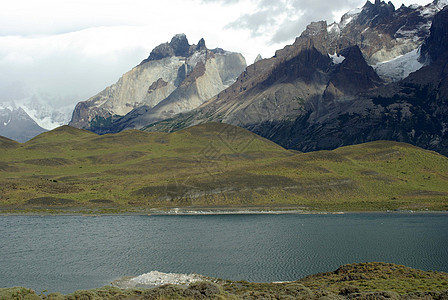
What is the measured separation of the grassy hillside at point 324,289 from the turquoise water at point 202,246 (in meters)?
7.86

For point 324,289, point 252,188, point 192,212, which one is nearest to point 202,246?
point 324,289

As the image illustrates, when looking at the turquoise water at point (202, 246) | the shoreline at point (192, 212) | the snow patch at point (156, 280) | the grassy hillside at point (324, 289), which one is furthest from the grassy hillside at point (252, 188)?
the grassy hillside at point (324, 289)

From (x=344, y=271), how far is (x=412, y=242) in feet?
114

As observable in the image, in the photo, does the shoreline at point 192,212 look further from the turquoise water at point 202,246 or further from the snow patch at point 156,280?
the snow patch at point 156,280

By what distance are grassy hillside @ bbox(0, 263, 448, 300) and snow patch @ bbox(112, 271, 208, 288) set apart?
376 cm

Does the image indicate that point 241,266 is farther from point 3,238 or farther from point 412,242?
point 3,238

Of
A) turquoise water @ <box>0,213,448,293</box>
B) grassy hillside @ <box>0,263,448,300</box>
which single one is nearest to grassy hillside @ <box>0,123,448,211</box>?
turquoise water @ <box>0,213,448,293</box>

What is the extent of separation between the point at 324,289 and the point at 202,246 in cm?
3777

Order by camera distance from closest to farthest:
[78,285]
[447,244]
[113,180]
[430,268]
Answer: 1. [78,285]
2. [430,268]
3. [447,244]
4. [113,180]

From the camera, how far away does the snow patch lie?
5862cm

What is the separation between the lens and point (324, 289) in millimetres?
50500

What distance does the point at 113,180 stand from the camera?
18712cm

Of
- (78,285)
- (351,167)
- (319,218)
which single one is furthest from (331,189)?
(78,285)

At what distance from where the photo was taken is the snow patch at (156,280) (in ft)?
192
